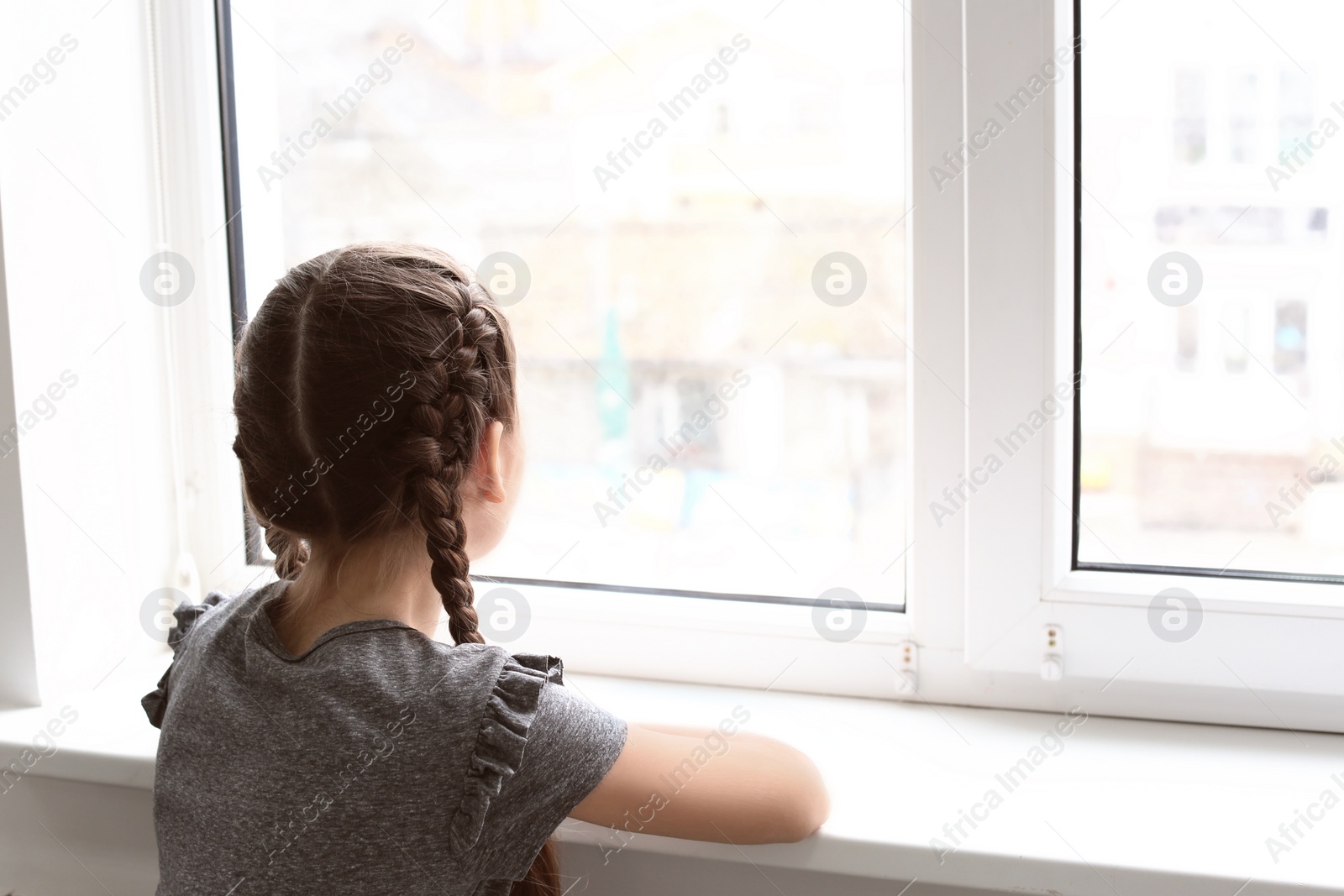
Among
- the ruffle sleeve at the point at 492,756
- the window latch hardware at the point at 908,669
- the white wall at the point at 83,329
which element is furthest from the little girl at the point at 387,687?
the white wall at the point at 83,329

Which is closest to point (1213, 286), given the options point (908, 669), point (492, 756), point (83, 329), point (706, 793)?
point (908, 669)

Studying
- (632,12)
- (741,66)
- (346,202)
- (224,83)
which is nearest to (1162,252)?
(741,66)

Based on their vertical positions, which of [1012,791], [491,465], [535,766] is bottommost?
[1012,791]

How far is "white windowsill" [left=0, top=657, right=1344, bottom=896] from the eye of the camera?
727 mm

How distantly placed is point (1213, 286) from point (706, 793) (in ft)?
1.99

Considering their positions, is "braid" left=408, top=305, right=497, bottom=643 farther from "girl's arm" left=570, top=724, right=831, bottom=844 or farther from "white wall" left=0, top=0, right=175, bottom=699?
"white wall" left=0, top=0, right=175, bottom=699

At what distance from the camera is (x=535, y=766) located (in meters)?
0.66

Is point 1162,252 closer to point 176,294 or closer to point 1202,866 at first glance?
point 1202,866

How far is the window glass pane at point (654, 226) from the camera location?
97cm

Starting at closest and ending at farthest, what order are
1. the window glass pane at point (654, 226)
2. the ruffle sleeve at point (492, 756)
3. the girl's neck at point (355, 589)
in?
the ruffle sleeve at point (492, 756), the girl's neck at point (355, 589), the window glass pane at point (654, 226)

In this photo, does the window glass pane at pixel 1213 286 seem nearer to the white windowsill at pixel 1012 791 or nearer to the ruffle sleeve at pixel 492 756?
the white windowsill at pixel 1012 791

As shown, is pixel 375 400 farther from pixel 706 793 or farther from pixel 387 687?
pixel 706 793

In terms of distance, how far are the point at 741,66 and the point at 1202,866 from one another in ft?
2.50

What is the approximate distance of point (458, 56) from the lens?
1.06 m
